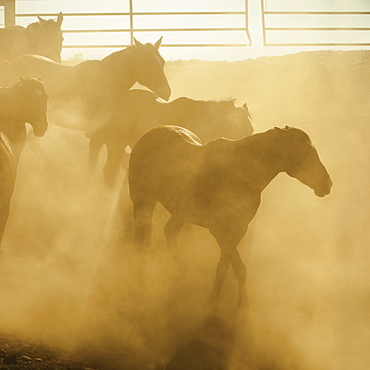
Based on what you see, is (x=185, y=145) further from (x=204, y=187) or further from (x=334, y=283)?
(x=334, y=283)

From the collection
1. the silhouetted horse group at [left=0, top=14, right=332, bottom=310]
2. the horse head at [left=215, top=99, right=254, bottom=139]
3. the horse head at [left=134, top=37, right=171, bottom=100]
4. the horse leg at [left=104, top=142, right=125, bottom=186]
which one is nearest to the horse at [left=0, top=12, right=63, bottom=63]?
the horse head at [left=134, top=37, right=171, bottom=100]

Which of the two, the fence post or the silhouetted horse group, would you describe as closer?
the silhouetted horse group

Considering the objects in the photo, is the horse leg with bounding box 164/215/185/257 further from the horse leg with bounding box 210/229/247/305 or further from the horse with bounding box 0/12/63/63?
the horse with bounding box 0/12/63/63

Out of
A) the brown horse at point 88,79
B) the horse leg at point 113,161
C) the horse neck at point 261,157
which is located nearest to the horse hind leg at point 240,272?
the horse neck at point 261,157

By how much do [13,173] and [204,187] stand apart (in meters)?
1.45

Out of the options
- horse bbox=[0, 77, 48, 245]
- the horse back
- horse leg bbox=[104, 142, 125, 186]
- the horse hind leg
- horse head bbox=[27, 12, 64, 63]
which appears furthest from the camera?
horse head bbox=[27, 12, 64, 63]

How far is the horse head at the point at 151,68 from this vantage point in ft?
23.6

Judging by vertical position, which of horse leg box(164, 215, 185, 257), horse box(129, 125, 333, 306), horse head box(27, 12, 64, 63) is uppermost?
horse head box(27, 12, 64, 63)

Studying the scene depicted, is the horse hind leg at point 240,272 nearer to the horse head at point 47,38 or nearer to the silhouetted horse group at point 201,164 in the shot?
the silhouetted horse group at point 201,164

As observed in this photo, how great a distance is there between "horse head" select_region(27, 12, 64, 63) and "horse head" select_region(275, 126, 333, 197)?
558cm

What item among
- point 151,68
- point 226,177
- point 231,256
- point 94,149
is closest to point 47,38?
point 151,68

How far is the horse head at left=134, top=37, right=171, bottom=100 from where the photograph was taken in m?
7.21

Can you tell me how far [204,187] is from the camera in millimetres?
4543

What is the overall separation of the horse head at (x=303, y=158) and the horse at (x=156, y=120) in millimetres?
1843
